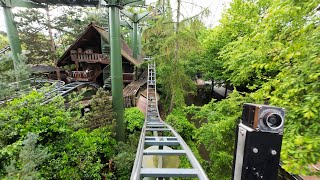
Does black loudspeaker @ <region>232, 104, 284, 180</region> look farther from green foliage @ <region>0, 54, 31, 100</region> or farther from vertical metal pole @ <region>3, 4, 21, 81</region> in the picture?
vertical metal pole @ <region>3, 4, 21, 81</region>

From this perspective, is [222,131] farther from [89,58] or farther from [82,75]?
[89,58]

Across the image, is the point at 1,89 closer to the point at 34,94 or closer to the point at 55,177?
the point at 34,94

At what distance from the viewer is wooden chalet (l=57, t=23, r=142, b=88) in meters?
11.8

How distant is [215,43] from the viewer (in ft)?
42.9

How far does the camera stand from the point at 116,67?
7.53m

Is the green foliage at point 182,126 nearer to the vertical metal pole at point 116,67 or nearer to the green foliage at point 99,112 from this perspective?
the vertical metal pole at point 116,67

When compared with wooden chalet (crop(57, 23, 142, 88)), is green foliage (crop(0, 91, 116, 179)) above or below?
below

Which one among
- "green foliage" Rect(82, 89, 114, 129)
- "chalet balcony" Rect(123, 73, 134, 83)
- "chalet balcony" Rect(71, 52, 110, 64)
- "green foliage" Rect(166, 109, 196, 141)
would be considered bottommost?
"green foliage" Rect(166, 109, 196, 141)

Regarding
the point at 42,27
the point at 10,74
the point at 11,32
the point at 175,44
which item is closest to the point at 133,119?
the point at 175,44

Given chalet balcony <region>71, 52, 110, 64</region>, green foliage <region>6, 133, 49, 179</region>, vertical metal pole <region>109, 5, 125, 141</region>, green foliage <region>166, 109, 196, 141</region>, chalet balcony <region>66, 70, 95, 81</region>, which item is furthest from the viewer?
chalet balcony <region>71, 52, 110, 64</region>

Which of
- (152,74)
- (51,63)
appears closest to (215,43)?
(152,74)

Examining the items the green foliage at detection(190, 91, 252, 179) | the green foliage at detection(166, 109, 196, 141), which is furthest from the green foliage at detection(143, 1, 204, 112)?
the green foliage at detection(190, 91, 252, 179)

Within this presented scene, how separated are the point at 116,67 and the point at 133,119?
10.1 feet

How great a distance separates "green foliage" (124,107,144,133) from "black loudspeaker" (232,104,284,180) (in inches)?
319
